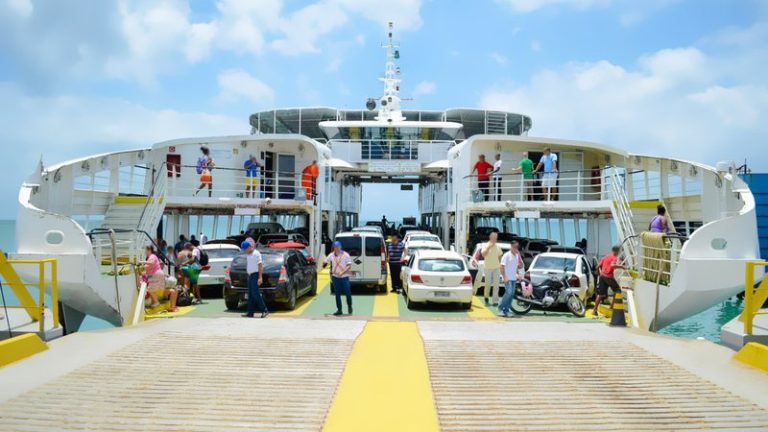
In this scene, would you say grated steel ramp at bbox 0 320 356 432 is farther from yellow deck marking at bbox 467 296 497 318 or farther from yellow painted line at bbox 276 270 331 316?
yellow deck marking at bbox 467 296 497 318

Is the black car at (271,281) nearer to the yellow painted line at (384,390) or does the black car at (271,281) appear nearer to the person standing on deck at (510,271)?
the yellow painted line at (384,390)

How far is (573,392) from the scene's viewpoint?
239 inches

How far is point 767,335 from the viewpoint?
794 cm

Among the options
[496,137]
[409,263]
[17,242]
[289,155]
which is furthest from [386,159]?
[17,242]

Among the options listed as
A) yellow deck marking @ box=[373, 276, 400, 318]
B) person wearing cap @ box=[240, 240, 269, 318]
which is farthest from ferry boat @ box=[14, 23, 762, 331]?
yellow deck marking @ box=[373, 276, 400, 318]

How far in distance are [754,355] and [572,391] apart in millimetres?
2852

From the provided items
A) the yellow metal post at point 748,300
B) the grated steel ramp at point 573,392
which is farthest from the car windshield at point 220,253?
the yellow metal post at point 748,300

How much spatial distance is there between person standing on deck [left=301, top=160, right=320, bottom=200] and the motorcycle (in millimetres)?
9935

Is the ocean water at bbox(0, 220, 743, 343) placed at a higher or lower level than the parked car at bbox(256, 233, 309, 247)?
lower

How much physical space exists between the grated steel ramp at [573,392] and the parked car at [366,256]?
723cm

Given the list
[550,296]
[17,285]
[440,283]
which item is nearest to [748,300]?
[550,296]

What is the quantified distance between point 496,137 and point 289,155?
8.89 metres

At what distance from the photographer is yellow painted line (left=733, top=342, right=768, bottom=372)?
22.4ft

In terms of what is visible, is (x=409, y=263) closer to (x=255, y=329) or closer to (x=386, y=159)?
(x=255, y=329)
